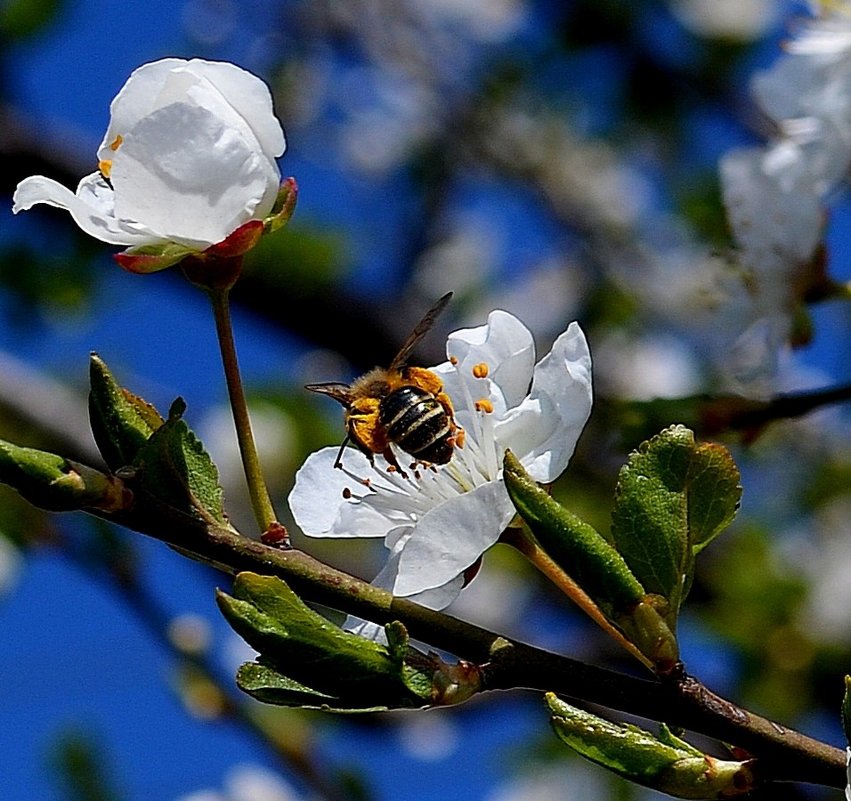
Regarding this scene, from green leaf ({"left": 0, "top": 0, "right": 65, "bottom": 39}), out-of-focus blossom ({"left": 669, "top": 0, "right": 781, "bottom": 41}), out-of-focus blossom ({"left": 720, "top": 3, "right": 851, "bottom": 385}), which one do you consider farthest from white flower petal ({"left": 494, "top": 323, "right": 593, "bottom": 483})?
out-of-focus blossom ({"left": 669, "top": 0, "right": 781, "bottom": 41})

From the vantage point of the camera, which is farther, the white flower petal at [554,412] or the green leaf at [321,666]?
the white flower petal at [554,412]

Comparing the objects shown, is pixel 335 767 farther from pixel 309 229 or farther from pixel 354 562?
pixel 309 229

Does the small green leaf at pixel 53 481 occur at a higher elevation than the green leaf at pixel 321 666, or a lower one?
higher

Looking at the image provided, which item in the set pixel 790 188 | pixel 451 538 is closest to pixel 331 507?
pixel 451 538

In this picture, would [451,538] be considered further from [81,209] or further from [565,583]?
[81,209]

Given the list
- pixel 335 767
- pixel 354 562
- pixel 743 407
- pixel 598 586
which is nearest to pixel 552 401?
pixel 598 586

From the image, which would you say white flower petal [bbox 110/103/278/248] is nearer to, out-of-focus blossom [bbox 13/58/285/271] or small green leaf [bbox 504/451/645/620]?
out-of-focus blossom [bbox 13/58/285/271]

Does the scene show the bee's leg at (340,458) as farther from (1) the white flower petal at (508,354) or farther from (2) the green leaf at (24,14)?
(2) the green leaf at (24,14)

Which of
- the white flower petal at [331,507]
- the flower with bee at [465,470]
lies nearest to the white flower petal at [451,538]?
the flower with bee at [465,470]
